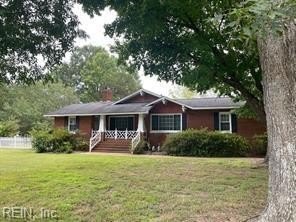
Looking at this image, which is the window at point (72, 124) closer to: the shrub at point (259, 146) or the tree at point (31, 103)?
the tree at point (31, 103)

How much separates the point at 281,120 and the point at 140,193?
14.2ft

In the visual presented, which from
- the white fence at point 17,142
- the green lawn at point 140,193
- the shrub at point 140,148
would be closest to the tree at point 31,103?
the white fence at point 17,142

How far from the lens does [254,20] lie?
3.72 meters

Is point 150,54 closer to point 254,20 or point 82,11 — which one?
point 82,11

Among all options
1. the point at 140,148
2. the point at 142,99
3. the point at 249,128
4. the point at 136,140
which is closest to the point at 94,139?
the point at 136,140

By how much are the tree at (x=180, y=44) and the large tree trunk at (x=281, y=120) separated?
12.5 feet

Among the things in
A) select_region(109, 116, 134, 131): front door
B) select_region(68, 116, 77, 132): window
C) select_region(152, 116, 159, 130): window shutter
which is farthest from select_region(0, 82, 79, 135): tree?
select_region(152, 116, 159, 130): window shutter

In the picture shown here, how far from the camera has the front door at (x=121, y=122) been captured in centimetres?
2735

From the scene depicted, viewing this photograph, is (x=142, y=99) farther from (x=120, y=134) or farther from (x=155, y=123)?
(x=120, y=134)

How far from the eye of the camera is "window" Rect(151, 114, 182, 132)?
A: 25.5m

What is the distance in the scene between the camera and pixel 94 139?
25906mm

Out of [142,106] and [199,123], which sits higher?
[142,106]

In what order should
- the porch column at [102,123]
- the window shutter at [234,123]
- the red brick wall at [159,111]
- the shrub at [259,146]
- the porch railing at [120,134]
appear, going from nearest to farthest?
1. the shrub at [259,146]
2. the window shutter at [234,123]
3. the red brick wall at [159,111]
4. the porch railing at [120,134]
5. the porch column at [102,123]

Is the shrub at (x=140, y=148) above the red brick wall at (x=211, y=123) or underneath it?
underneath
